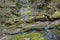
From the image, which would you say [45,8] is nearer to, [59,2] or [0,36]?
[59,2]

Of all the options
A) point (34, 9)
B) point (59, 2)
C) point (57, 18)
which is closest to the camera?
point (57, 18)

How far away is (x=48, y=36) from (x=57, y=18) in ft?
7.48

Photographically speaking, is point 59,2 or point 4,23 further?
point 59,2

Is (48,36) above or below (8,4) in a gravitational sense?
below

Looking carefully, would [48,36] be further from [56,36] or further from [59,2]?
[59,2]

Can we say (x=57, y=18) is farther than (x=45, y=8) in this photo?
No

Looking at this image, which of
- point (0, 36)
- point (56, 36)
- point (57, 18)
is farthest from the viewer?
point (57, 18)

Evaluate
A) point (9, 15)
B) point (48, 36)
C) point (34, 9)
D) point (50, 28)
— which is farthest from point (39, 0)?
point (48, 36)

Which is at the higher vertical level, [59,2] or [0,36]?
[59,2]

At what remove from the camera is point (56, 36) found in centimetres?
616

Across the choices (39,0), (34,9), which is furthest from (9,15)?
(39,0)

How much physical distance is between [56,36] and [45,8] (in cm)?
489

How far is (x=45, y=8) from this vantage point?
35.5 feet

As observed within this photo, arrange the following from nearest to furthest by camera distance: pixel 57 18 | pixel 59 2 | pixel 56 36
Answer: pixel 56 36, pixel 57 18, pixel 59 2
